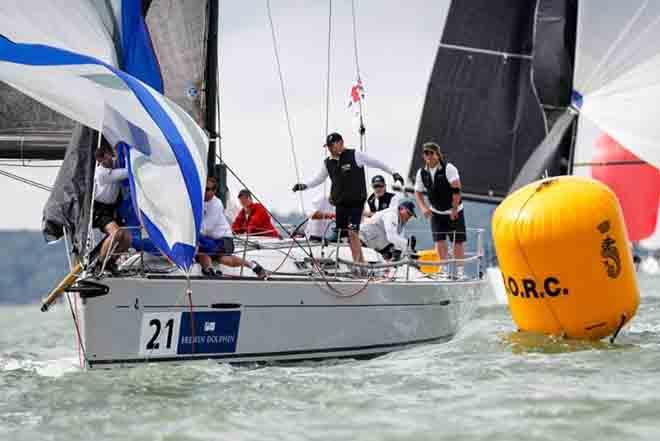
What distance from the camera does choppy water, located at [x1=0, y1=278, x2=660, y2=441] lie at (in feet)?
17.6

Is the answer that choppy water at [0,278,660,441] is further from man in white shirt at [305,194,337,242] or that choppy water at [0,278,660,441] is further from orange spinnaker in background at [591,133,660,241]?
orange spinnaker in background at [591,133,660,241]

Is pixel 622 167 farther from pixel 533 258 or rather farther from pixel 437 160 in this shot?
pixel 533 258

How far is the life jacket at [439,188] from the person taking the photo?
397 inches

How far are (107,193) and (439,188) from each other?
3.21 metres

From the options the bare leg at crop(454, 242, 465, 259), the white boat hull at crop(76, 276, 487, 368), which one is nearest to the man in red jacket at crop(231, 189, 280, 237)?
the bare leg at crop(454, 242, 465, 259)

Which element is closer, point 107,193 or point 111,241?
point 111,241

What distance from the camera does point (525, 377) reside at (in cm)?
664

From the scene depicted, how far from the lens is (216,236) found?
28.2 feet

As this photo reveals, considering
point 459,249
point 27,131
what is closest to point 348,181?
point 459,249

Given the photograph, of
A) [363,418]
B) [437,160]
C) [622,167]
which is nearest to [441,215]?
[437,160]

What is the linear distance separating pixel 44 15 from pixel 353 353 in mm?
3506

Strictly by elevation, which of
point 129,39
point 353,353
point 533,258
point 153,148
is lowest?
point 353,353

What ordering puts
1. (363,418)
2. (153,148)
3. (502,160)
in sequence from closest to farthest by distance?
(363,418)
(153,148)
(502,160)

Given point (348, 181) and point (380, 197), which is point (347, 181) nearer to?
point (348, 181)
